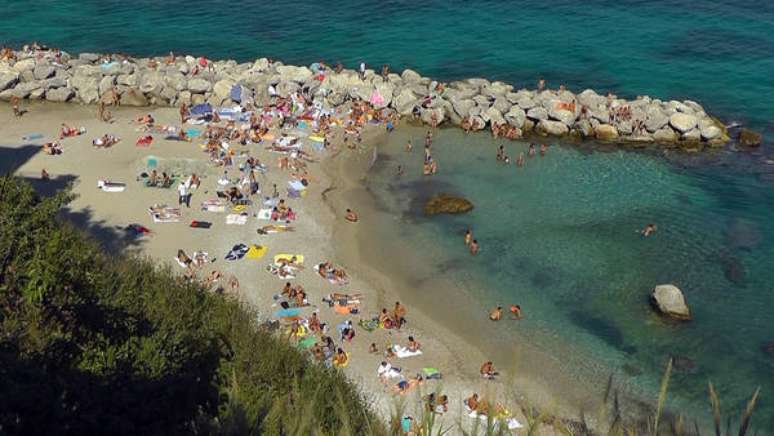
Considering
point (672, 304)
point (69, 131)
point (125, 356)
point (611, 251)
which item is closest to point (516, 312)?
point (672, 304)

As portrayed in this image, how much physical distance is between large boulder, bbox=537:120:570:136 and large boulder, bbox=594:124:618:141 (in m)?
2.09

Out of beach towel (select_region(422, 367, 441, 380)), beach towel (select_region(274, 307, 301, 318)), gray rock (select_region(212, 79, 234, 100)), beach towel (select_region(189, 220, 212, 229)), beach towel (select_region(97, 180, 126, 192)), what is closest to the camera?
beach towel (select_region(422, 367, 441, 380))

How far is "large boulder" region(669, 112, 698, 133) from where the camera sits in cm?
4449

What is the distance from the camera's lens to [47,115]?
46.4m

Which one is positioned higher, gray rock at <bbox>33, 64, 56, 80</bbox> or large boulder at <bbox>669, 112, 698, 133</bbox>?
gray rock at <bbox>33, 64, 56, 80</bbox>

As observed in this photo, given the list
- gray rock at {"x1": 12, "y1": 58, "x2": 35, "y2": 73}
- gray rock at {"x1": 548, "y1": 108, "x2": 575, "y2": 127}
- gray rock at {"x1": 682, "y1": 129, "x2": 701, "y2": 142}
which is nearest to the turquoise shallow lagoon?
gray rock at {"x1": 682, "y1": 129, "x2": 701, "y2": 142}

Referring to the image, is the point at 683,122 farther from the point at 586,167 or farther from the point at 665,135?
the point at 586,167

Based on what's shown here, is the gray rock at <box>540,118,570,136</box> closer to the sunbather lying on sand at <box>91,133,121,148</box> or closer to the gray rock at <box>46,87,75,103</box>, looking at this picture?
the sunbather lying on sand at <box>91,133,121,148</box>

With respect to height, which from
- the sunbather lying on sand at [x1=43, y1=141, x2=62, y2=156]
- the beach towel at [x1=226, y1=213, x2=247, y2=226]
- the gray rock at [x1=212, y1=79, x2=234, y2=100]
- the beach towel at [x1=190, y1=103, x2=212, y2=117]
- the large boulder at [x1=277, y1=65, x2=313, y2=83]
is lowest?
the beach towel at [x1=226, y1=213, x2=247, y2=226]

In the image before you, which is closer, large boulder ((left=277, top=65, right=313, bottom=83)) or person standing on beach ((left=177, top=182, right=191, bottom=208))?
person standing on beach ((left=177, top=182, right=191, bottom=208))

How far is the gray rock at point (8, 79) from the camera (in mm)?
48875

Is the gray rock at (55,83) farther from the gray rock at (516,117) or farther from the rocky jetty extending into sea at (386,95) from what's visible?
the gray rock at (516,117)

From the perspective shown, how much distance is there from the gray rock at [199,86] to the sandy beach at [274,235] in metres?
2.30

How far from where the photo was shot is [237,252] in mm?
31797
